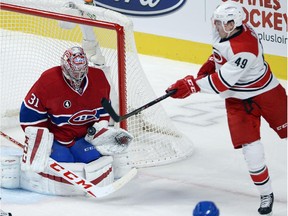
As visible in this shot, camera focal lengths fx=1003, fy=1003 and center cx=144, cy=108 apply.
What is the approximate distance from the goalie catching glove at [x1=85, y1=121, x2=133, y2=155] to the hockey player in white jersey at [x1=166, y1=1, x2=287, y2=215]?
463 mm

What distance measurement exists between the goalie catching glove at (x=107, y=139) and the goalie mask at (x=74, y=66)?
0.84 feet

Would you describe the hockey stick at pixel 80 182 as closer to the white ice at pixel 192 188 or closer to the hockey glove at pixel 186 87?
the white ice at pixel 192 188

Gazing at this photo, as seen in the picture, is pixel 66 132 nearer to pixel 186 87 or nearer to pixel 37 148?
pixel 37 148

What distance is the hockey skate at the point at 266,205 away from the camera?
466 cm

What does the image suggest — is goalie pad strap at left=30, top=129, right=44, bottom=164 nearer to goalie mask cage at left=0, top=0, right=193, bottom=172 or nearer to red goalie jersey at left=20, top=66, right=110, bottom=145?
red goalie jersey at left=20, top=66, right=110, bottom=145

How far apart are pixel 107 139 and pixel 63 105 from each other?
29cm

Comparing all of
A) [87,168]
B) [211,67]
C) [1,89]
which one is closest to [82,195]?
[87,168]

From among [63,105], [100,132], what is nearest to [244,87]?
[100,132]

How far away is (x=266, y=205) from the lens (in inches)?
184

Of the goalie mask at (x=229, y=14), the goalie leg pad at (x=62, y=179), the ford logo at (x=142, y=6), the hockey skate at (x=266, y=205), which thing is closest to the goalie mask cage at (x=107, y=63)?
the goalie leg pad at (x=62, y=179)

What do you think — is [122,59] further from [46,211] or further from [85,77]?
[46,211]

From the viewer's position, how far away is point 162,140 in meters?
5.57

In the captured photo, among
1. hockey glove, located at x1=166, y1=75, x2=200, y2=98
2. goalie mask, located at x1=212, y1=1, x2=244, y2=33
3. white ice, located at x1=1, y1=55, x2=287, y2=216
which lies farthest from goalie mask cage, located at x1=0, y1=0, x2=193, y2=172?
goalie mask, located at x1=212, y1=1, x2=244, y2=33

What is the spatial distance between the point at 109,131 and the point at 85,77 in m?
0.30
